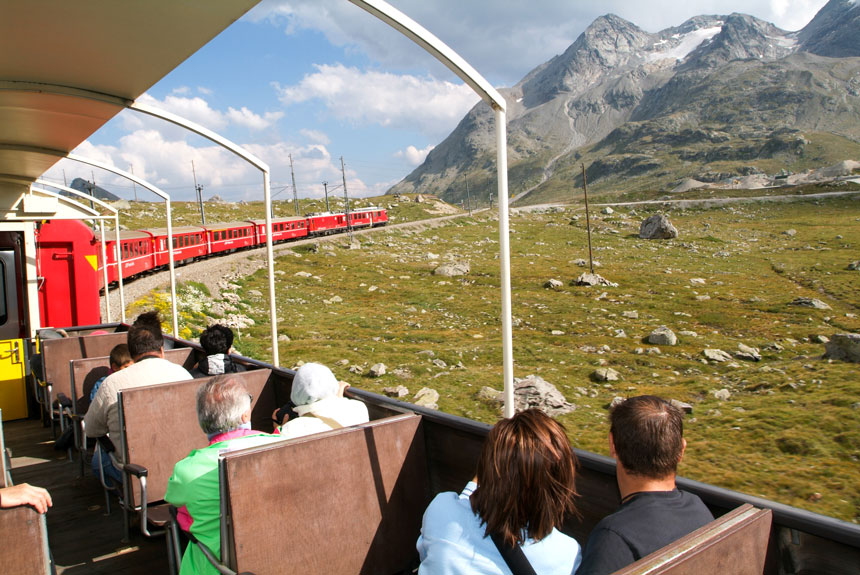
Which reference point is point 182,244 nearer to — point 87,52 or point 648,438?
point 87,52

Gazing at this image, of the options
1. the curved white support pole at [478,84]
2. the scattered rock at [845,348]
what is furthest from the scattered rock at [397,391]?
the scattered rock at [845,348]

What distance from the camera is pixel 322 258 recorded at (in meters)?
39.3

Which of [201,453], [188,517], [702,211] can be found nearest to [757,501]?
[201,453]

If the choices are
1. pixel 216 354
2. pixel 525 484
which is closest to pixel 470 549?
pixel 525 484

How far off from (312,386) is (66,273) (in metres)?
8.78

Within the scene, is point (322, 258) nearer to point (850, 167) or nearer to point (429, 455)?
point (429, 455)

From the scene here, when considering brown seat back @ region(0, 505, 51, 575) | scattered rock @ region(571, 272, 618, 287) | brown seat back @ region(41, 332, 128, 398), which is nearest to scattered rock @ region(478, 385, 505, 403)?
brown seat back @ region(41, 332, 128, 398)

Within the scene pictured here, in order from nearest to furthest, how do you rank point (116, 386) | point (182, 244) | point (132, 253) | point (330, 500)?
point (330, 500), point (116, 386), point (132, 253), point (182, 244)

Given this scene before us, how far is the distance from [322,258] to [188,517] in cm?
3667

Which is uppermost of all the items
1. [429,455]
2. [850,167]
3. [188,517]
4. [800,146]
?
[800,146]

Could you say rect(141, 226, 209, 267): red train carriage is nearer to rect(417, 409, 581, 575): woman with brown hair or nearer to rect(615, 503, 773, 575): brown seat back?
rect(417, 409, 581, 575): woman with brown hair

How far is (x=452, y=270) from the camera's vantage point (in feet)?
115

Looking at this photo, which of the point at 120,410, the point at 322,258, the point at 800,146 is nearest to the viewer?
the point at 120,410

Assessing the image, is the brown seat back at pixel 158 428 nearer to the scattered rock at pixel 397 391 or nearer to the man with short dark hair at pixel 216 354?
the man with short dark hair at pixel 216 354
